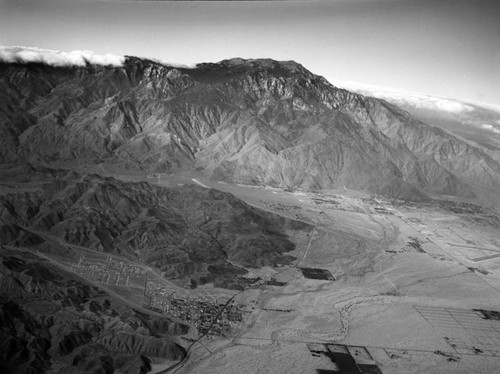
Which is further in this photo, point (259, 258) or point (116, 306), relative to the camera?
point (259, 258)

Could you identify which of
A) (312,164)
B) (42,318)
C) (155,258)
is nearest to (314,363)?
(42,318)

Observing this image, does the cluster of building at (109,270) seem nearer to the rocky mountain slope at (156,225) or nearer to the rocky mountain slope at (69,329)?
the rocky mountain slope at (156,225)

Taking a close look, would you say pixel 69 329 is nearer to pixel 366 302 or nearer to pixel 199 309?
pixel 199 309

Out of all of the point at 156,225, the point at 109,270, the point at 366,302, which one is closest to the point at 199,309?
the point at 109,270

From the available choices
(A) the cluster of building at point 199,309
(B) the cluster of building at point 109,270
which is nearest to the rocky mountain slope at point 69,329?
(A) the cluster of building at point 199,309

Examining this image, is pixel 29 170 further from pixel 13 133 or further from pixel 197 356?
pixel 197 356
